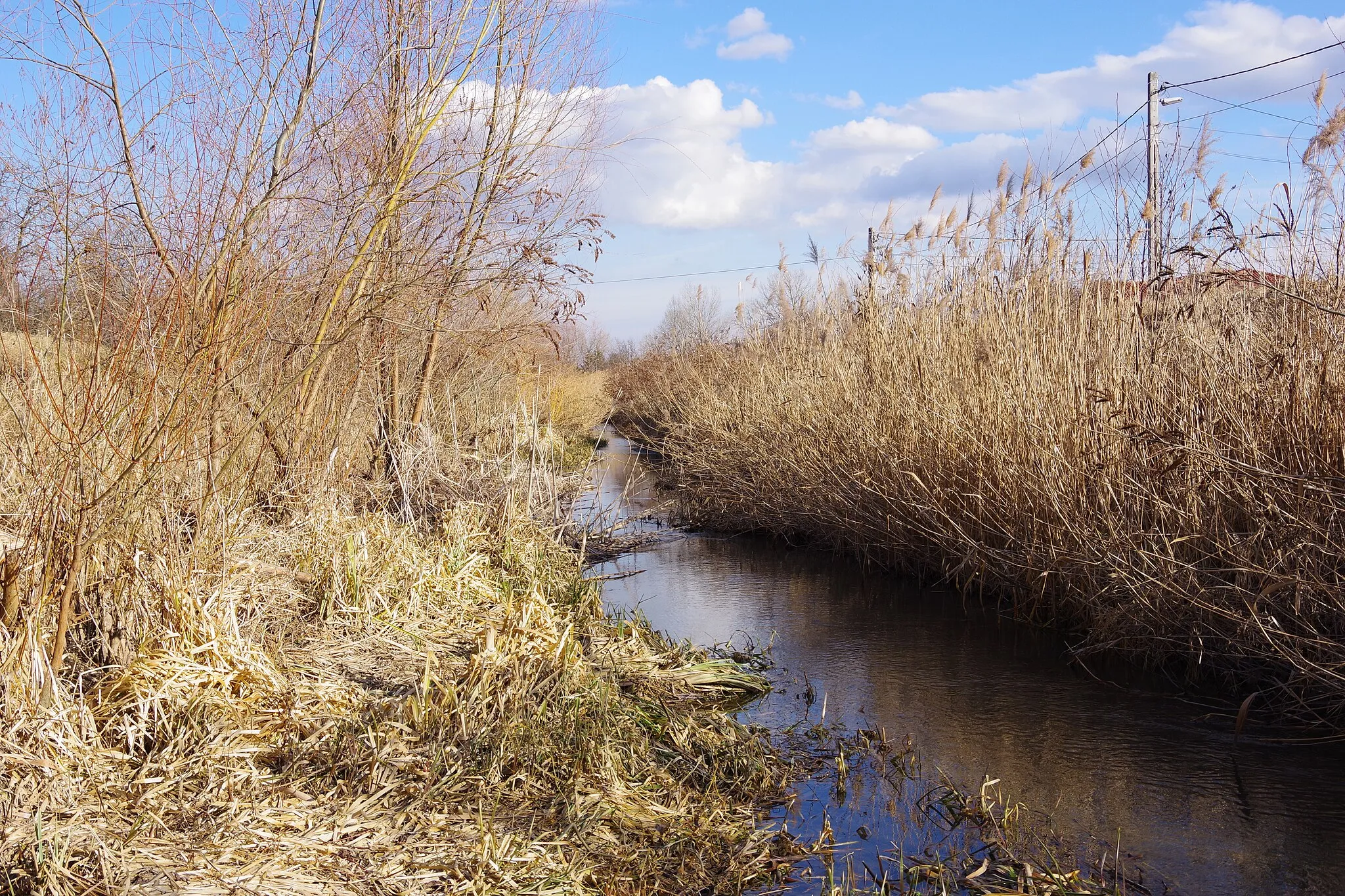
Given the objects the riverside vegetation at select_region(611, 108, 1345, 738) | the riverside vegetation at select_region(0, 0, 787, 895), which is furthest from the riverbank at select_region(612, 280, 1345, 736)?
the riverside vegetation at select_region(0, 0, 787, 895)

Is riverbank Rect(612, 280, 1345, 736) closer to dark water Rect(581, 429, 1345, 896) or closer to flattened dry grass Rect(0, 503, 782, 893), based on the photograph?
dark water Rect(581, 429, 1345, 896)

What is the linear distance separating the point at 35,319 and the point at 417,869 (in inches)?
94.6

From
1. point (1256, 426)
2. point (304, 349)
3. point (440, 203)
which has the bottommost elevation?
point (1256, 426)

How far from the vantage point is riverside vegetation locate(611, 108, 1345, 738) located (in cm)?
434

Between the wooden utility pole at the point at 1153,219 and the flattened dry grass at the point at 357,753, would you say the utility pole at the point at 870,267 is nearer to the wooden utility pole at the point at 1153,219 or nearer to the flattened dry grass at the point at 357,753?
the wooden utility pole at the point at 1153,219

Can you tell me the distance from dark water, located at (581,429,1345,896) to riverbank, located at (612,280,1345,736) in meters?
0.29

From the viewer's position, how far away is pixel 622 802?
3.56 meters

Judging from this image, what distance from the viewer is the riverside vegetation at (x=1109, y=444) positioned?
4340mm

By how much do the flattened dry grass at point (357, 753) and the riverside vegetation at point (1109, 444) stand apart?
2197mm

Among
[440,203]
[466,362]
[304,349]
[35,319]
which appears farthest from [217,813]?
[466,362]

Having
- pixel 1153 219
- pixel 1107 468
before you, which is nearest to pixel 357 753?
pixel 1107 468

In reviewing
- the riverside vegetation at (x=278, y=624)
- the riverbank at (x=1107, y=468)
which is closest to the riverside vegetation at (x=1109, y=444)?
the riverbank at (x=1107, y=468)

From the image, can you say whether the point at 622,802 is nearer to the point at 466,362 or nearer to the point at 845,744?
the point at 845,744

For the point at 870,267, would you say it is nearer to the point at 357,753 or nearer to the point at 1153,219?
the point at 1153,219
